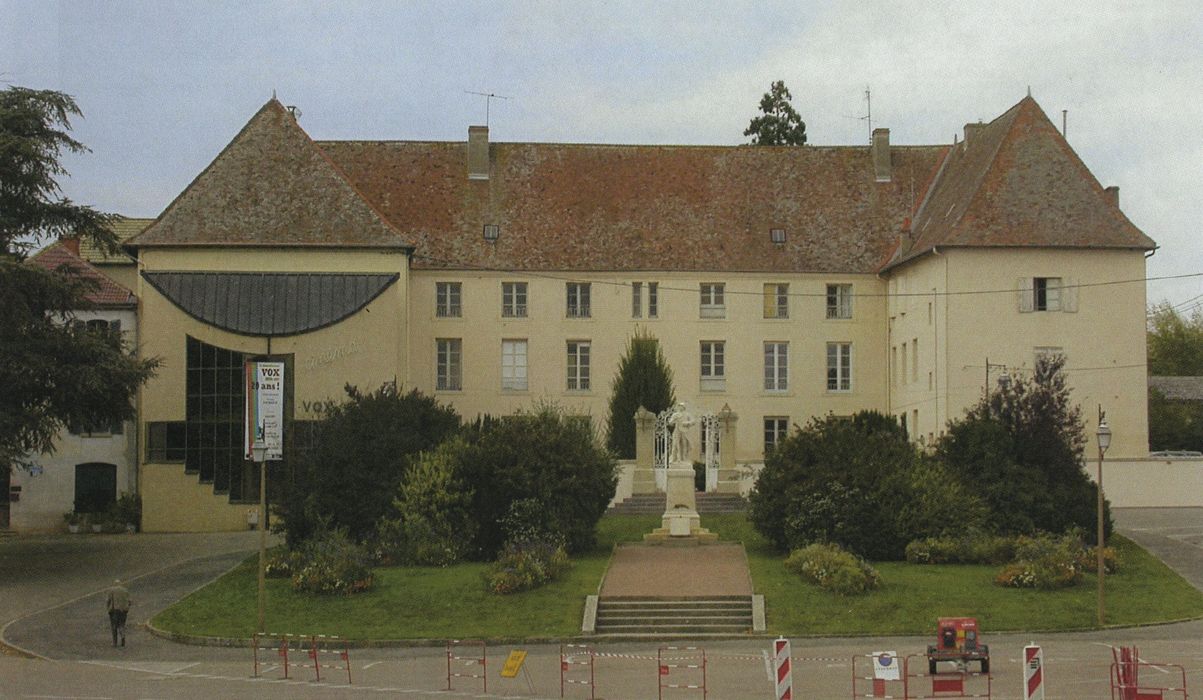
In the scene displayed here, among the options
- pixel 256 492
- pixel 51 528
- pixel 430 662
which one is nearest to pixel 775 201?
pixel 256 492

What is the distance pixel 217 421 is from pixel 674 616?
22649 mm

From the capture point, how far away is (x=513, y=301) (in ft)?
192

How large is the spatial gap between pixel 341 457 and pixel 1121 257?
25982 millimetres

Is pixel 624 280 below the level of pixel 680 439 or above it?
above

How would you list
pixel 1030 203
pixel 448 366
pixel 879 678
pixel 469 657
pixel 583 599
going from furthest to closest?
1. pixel 448 366
2. pixel 1030 203
3. pixel 583 599
4. pixel 469 657
5. pixel 879 678

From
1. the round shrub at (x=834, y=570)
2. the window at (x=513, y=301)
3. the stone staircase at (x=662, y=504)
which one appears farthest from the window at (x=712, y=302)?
the round shrub at (x=834, y=570)

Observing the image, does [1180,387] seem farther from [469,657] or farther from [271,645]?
[271,645]

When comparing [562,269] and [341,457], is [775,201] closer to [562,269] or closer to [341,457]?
[562,269]

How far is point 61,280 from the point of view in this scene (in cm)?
4144

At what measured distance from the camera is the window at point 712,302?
5906 cm

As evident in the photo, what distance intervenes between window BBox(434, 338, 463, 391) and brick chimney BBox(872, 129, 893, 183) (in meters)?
16.8

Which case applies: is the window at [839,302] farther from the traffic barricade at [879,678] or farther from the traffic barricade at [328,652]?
the traffic barricade at [879,678]

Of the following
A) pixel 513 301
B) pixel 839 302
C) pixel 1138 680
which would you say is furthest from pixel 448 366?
pixel 1138 680

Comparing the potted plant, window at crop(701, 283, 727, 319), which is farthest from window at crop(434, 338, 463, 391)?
the potted plant
